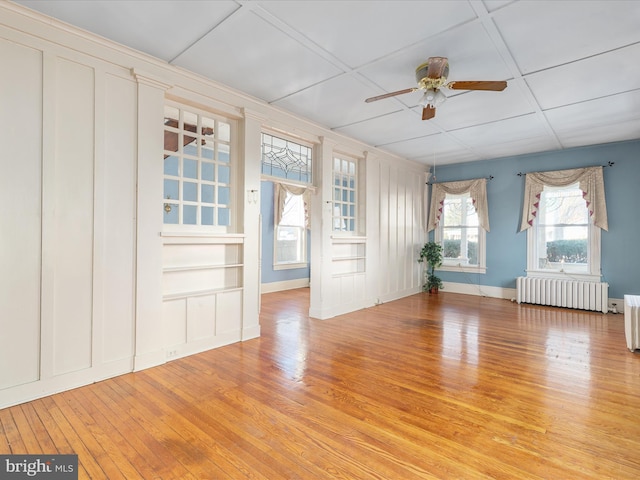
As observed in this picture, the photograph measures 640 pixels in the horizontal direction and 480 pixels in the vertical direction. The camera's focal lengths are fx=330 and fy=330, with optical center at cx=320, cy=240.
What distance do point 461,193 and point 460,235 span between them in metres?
0.96

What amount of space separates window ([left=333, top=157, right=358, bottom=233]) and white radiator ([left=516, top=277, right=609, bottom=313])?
3614 millimetres

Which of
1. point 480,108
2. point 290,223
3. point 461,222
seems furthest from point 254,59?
point 461,222

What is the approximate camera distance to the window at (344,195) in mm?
5734

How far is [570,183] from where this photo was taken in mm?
6156

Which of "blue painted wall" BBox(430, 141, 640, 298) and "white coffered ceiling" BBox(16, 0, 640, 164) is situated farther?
"blue painted wall" BBox(430, 141, 640, 298)

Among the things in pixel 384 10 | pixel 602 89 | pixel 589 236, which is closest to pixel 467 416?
pixel 384 10

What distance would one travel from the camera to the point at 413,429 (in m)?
2.21

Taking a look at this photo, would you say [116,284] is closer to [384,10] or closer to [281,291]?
[384,10]

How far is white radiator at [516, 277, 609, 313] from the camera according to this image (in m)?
5.77

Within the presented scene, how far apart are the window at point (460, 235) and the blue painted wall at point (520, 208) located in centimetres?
21

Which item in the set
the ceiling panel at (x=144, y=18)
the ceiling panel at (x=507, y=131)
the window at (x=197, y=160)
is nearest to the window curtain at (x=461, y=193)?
the ceiling panel at (x=507, y=131)

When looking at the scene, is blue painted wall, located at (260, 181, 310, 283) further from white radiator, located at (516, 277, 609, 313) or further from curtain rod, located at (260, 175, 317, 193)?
white radiator, located at (516, 277, 609, 313)

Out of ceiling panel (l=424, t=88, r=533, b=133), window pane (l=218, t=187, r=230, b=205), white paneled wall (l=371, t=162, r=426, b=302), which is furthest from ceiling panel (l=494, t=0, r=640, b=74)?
white paneled wall (l=371, t=162, r=426, b=302)

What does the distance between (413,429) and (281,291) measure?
6.03 metres
